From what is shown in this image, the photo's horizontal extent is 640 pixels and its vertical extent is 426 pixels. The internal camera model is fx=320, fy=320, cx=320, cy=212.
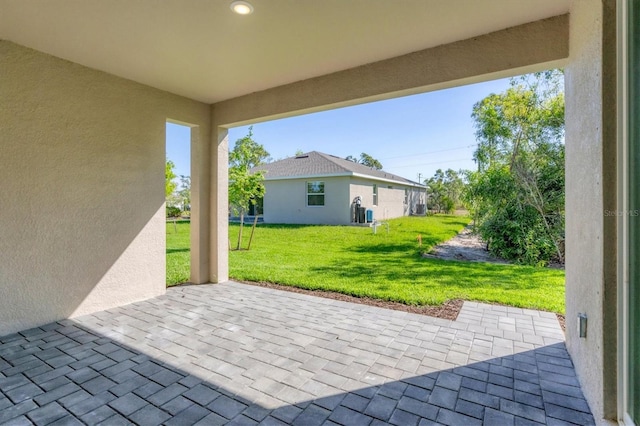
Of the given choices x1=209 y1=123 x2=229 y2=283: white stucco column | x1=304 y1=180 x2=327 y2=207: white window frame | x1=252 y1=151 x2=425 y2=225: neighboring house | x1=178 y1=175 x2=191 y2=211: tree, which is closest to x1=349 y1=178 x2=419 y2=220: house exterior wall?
x1=252 y1=151 x2=425 y2=225: neighboring house

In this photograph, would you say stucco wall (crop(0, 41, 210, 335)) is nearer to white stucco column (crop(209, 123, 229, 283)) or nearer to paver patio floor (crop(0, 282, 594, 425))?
paver patio floor (crop(0, 282, 594, 425))

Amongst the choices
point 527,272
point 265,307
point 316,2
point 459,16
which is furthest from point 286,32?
point 527,272

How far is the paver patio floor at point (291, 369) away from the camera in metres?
2.18

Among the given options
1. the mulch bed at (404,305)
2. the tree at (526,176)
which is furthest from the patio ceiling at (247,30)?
the tree at (526,176)

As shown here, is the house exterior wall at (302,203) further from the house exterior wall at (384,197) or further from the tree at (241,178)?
the tree at (241,178)

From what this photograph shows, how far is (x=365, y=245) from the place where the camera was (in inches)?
398

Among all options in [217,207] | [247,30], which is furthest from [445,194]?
[247,30]

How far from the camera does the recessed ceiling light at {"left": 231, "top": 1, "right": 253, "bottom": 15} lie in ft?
8.81

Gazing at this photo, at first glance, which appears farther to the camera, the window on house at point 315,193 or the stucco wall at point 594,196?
the window on house at point 315,193

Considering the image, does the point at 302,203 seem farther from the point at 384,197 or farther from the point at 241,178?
the point at 241,178

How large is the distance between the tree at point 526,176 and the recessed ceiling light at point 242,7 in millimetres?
7579

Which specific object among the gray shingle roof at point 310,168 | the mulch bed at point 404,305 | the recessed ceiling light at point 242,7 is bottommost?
the mulch bed at point 404,305

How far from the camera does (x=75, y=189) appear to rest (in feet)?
13.0

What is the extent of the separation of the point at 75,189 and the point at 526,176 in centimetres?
904
